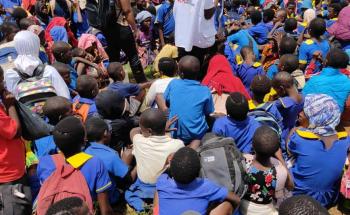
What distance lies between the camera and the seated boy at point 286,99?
14.0 feet

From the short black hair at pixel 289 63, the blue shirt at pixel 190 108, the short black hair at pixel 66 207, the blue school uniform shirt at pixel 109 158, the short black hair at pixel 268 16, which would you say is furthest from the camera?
the short black hair at pixel 268 16

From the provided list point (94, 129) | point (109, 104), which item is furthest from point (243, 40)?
point (94, 129)

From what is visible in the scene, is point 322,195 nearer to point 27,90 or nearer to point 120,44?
point 27,90

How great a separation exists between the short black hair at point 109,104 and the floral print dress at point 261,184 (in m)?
1.55

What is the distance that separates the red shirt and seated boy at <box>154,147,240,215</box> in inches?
43.8

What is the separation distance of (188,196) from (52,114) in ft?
5.08

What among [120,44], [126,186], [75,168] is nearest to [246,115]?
[126,186]

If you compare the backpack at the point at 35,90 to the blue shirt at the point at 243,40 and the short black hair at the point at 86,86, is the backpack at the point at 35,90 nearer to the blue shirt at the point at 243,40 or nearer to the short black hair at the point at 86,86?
the short black hair at the point at 86,86

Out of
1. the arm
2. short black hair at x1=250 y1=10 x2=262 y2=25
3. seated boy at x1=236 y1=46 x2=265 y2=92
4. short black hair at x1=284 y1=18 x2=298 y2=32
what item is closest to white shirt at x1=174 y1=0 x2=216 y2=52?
seated boy at x1=236 y1=46 x2=265 y2=92

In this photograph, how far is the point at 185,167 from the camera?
2.72 metres

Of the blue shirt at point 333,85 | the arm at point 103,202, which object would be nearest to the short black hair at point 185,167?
the arm at point 103,202

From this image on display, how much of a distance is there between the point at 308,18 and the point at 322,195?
4.97 metres

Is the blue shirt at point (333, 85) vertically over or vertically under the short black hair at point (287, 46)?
under

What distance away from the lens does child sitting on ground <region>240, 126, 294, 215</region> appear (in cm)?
313
